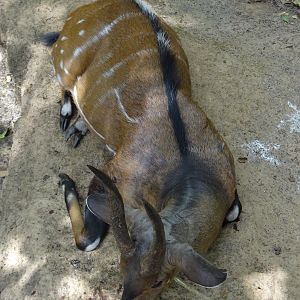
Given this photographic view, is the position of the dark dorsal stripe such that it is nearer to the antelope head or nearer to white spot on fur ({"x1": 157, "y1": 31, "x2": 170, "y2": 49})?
→ white spot on fur ({"x1": 157, "y1": 31, "x2": 170, "y2": 49})

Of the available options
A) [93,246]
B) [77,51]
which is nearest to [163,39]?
[77,51]

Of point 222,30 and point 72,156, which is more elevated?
point 222,30

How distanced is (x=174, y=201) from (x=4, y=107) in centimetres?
279

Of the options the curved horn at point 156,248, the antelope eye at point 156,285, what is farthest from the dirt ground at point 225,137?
the curved horn at point 156,248

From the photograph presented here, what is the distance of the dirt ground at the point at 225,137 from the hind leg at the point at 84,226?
0.23ft

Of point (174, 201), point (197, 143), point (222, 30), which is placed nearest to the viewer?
point (174, 201)

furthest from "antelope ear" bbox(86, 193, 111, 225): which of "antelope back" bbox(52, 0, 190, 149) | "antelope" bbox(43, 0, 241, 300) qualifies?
"antelope back" bbox(52, 0, 190, 149)

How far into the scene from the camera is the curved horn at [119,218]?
2930 millimetres

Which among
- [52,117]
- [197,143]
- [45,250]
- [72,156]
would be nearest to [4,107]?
[52,117]

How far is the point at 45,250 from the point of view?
4098mm

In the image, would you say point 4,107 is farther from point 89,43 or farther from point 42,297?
point 42,297

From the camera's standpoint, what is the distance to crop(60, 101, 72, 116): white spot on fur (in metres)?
4.95

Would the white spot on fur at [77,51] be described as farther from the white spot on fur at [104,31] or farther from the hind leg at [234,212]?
the hind leg at [234,212]

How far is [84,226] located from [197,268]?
132cm
